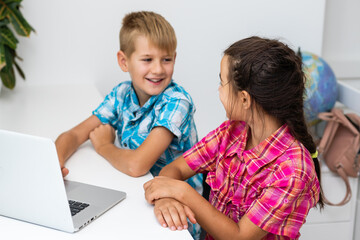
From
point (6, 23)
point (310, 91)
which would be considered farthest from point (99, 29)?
point (310, 91)

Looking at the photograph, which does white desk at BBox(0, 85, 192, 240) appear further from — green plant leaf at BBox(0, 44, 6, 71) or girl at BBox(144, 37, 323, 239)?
green plant leaf at BBox(0, 44, 6, 71)

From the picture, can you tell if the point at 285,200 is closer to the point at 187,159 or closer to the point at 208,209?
the point at 208,209

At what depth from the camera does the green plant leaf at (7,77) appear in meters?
1.93

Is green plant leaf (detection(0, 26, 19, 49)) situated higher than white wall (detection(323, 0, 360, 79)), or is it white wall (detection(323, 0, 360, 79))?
green plant leaf (detection(0, 26, 19, 49))

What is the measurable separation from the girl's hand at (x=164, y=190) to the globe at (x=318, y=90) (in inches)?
47.7

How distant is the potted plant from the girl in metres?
1.11

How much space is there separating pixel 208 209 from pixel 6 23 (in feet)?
4.24

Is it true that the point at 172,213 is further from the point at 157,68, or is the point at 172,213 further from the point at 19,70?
the point at 19,70

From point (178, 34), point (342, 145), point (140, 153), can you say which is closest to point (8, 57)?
point (178, 34)

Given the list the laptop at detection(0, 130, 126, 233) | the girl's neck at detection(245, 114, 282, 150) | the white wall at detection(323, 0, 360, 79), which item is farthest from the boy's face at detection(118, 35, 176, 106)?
the white wall at detection(323, 0, 360, 79)

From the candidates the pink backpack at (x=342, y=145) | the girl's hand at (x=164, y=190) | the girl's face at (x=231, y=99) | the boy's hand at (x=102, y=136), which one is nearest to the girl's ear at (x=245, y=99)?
the girl's face at (x=231, y=99)

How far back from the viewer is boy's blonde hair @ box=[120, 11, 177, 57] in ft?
4.61

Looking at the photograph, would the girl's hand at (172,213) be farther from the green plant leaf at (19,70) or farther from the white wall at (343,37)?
the white wall at (343,37)

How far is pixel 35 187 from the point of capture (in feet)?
2.87
